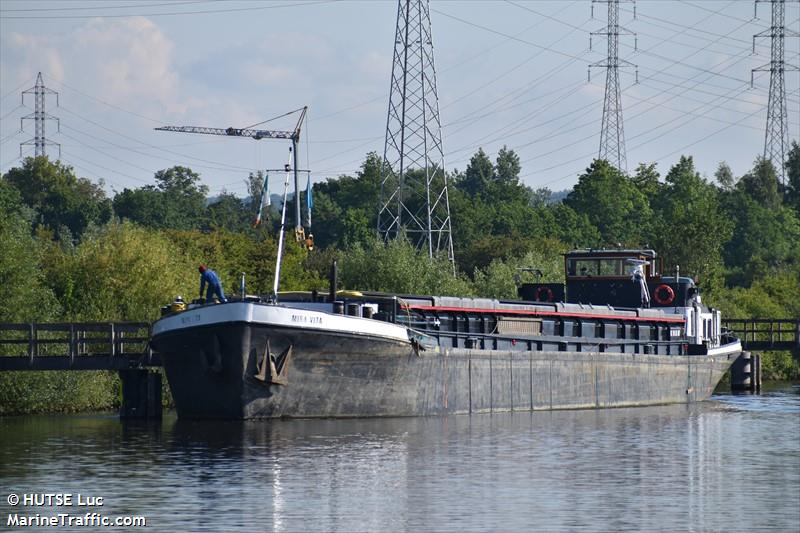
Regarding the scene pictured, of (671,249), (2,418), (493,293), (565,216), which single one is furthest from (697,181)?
(2,418)

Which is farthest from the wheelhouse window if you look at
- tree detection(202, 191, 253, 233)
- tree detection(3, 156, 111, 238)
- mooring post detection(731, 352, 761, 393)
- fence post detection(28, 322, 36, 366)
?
tree detection(202, 191, 253, 233)

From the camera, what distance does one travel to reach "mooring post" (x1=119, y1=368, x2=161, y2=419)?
1944 inches

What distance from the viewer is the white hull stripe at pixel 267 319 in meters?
42.8

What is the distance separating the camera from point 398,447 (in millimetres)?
39594

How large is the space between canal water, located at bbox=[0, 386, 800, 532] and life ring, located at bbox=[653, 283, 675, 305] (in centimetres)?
1459

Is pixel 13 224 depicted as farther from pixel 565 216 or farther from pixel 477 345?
pixel 565 216

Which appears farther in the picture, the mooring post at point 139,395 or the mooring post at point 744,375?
the mooring post at point 744,375

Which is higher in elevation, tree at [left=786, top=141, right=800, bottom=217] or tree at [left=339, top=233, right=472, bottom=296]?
tree at [left=786, top=141, right=800, bottom=217]

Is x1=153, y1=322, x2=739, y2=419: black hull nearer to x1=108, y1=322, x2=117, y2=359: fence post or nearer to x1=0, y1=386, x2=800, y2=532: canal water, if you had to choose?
x1=0, y1=386, x2=800, y2=532: canal water

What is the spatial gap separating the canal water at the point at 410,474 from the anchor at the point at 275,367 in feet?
4.44

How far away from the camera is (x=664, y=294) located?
63.7m

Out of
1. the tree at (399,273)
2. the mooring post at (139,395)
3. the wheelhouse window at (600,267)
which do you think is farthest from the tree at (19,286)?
the wheelhouse window at (600,267)

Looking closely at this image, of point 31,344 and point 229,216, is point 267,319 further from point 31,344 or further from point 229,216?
point 229,216

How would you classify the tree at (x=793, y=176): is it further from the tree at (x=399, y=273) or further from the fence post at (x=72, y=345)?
the fence post at (x=72, y=345)
